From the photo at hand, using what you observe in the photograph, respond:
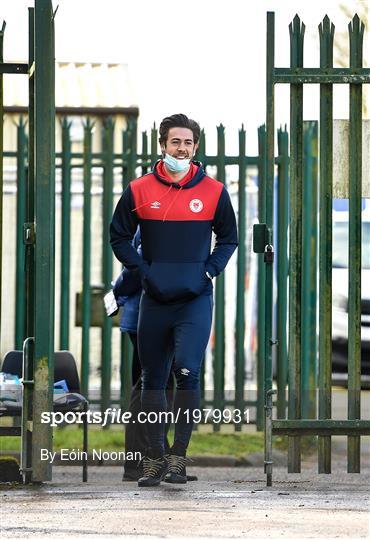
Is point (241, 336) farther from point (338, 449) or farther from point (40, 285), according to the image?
point (40, 285)

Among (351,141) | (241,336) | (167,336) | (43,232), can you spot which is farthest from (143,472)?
(241,336)

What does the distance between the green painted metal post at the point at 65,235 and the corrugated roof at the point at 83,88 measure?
966 cm

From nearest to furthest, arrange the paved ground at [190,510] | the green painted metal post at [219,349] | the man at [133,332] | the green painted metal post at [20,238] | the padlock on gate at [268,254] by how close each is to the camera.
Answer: the paved ground at [190,510], the padlock on gate at [268,254], the man at [133,332], the green painted metal post at [20,238], the green painted metal post at [219,349]

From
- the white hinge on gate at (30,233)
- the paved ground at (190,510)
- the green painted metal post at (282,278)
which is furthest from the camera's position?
the green painted metal post at (282,278)

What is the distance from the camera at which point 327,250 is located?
326 inches

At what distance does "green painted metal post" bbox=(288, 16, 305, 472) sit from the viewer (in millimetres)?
8219

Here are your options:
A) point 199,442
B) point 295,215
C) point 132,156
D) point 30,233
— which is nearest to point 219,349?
point 199,442

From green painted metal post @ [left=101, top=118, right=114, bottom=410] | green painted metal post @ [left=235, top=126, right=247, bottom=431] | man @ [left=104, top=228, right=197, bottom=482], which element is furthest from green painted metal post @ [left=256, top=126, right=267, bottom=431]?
man @ [left=104, top=228, right=197, bottom=482]

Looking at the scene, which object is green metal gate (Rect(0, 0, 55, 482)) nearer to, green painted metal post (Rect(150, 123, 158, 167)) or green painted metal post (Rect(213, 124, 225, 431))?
green painted metal post (Rect(150, 123, 158, 167))

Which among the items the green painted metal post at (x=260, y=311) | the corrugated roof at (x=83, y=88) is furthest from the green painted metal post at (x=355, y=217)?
the corrugated roof at (x=83, y=88)

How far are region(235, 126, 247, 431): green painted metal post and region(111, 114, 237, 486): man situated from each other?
3.51 m

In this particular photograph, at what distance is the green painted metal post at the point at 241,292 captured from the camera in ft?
38.2

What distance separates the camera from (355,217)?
8.31 metres

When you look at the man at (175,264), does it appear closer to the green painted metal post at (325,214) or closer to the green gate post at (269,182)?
the green gate post at (269,182)
